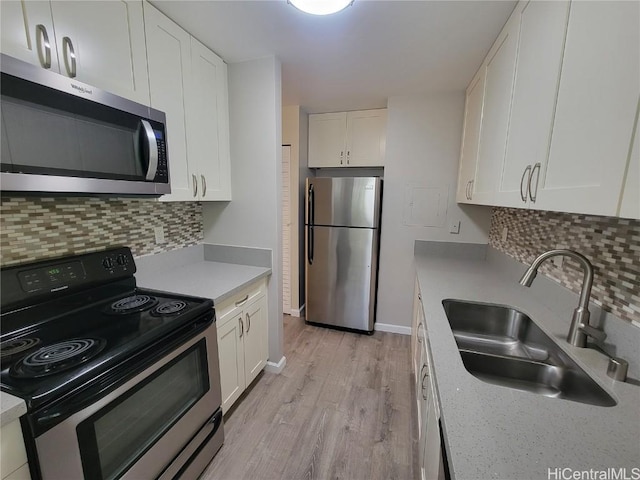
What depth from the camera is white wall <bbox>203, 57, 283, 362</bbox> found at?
6.16 ft

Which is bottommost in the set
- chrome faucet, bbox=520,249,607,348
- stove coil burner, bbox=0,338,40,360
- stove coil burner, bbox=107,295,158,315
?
stove coil burner, bbox=0,338,40,360

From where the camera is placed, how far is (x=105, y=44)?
1.16 m

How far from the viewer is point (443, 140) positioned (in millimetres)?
2451

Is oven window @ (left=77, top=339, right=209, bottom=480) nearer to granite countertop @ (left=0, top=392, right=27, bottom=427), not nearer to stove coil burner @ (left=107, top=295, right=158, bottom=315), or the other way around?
granite countertop @ (left=0, top=392, right=27, bottom=427)

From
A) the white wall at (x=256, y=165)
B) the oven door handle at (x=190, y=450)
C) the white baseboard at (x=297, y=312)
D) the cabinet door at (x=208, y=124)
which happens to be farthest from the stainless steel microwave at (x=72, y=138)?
the white baseboard at (x=297, y=312)

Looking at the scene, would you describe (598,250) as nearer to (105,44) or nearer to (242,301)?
(242,301)

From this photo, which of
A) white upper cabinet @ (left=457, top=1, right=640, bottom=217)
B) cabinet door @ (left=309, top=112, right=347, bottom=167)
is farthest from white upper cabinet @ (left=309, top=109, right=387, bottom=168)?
white upper cabinet @ (left=457, top=1, right=640, bottom=217)

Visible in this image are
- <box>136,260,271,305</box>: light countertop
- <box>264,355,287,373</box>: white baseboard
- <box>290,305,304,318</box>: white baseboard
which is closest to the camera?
<box>136,260,271,305</box>: light countertop

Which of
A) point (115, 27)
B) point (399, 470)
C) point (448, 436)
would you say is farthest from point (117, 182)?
point (399, 470)

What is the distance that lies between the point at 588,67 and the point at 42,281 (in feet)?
6.89

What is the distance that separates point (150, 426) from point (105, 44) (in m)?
1.62

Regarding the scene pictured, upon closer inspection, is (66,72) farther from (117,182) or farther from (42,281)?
(42,281)

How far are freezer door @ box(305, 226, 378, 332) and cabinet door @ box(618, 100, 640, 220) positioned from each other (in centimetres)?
206

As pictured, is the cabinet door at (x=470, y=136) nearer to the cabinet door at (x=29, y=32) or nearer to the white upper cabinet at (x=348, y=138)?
the white upper cabinet at (x=348, y=138)
